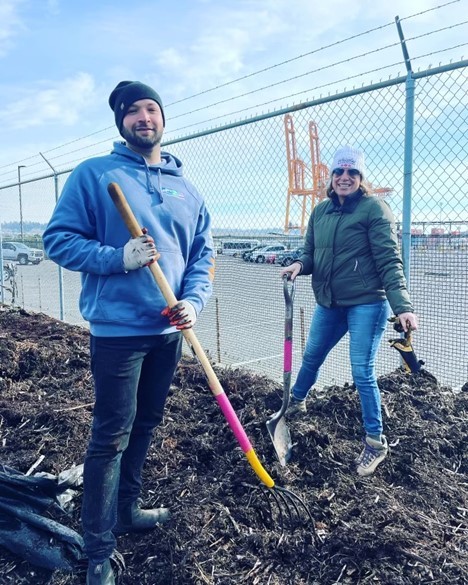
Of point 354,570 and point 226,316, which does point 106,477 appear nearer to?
point 354,570

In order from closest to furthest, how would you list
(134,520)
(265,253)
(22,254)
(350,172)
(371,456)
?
(134,520) → (371,456) → (350,172) → (265,253) → (22,254)

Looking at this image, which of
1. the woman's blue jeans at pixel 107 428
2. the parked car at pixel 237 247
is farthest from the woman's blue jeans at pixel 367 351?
the parked car at pixel 237 247

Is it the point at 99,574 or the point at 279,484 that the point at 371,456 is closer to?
the point at 279,484

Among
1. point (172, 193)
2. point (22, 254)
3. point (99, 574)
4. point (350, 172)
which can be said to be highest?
point (350, 172)

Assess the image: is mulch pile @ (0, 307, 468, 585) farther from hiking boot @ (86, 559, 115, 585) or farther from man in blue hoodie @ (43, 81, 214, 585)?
man in blue hoodie @ (43, 81, 214, 585)

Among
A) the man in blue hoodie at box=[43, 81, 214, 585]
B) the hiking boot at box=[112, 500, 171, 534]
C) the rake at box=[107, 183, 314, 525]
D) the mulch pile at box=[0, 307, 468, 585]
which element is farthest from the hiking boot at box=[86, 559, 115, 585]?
the rake at box=[107, 183, 314, 525]

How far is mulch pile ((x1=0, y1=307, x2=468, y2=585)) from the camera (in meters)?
2.18

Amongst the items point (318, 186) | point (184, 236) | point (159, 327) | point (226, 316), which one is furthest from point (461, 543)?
point (226, 316)

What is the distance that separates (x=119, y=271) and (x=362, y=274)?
1603 millimetres

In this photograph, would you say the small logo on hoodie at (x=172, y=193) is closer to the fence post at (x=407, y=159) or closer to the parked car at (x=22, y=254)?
the fence post at (x=407, y=159)

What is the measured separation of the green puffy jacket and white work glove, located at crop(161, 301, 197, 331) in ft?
4.23

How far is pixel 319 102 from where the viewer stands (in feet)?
13.3

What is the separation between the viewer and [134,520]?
7.92ft

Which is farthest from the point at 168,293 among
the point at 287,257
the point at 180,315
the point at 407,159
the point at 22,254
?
the point at 22,254
